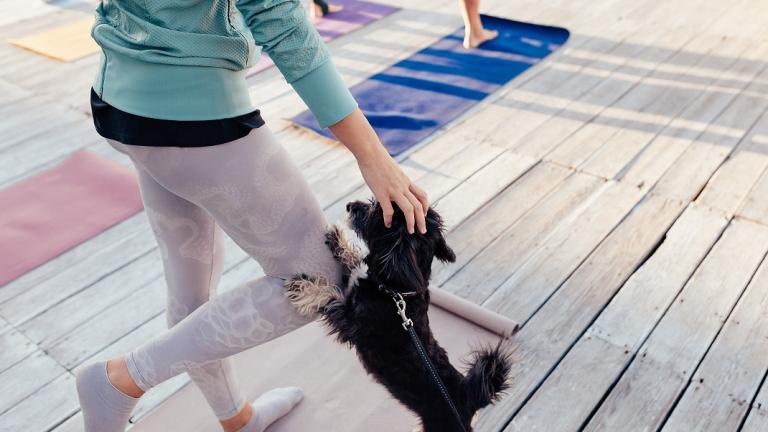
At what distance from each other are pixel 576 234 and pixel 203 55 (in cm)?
183

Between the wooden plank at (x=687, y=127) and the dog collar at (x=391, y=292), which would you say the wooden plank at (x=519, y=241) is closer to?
the wooden plank at (x=687, y=127)

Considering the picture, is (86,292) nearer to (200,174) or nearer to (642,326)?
(200,174)

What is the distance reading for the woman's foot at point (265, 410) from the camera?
1772 mm

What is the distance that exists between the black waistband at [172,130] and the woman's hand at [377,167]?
0.62ft

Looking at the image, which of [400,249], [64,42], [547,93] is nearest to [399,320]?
[400,249]

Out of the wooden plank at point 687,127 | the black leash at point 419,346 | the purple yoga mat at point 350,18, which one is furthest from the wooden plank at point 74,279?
the purple yoga mat at point 350,18

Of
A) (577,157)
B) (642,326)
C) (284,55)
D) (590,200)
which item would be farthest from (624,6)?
(284,55)

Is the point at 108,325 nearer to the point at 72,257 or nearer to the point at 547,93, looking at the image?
the point at 72,257

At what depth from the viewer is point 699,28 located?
417 centimetres

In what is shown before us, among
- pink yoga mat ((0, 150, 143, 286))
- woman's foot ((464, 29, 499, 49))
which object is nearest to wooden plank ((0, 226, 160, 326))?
pink yoga mat ((0, 150, 143, 286))

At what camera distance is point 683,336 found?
206 cm

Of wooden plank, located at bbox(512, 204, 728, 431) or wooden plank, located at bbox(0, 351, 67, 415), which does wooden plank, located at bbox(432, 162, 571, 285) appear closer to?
wooden plank, located at bbox(512, 204, 728, 431)

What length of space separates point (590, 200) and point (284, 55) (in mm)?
1957

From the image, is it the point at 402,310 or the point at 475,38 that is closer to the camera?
the point at 402,310
